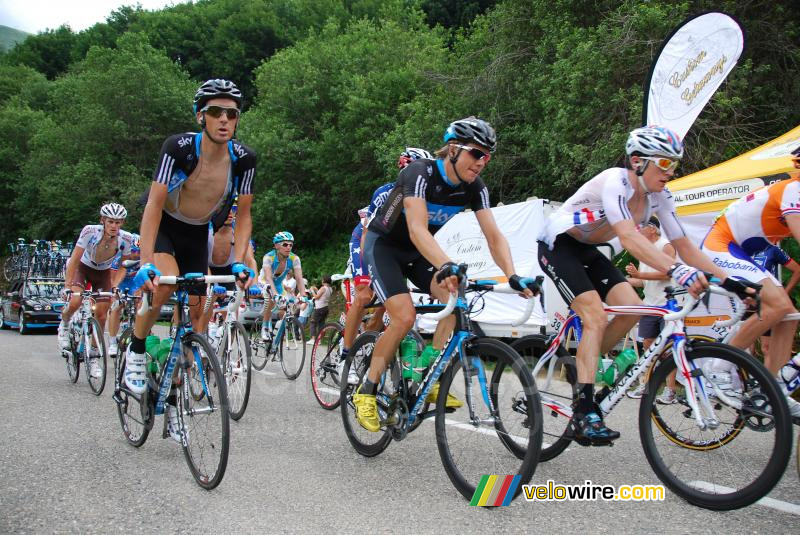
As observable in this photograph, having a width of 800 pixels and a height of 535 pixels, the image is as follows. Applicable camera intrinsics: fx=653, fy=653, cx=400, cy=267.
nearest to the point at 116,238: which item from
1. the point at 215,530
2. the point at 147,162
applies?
the point at 215,530

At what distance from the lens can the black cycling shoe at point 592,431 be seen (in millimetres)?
3766

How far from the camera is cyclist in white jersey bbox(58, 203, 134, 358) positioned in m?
8.26

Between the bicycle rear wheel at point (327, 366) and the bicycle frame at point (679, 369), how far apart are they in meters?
2.70

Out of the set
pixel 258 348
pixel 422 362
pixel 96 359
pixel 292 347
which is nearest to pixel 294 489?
pixel 422 362

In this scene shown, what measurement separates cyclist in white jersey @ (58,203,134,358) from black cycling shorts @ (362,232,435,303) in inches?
189

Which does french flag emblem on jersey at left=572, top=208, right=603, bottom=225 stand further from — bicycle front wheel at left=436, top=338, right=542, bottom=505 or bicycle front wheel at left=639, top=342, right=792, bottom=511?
bicycle front wheel at left=436, top=338, right=542, bottom=505

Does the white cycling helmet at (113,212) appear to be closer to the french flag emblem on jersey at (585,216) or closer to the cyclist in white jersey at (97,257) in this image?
the cyclist in white jersey at (97,257)

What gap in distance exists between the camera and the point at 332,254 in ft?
87.7

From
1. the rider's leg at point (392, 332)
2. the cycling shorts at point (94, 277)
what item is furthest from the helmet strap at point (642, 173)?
the cycling shorts at point (94, 277)

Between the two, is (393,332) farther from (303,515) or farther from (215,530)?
(215,530)

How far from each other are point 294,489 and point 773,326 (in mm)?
3544

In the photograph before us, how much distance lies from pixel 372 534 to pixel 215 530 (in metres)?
0.79

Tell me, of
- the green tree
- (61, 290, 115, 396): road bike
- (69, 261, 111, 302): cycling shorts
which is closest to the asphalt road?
(61, 290, 115, 396): road bike

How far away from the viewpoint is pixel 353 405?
4.76 m
